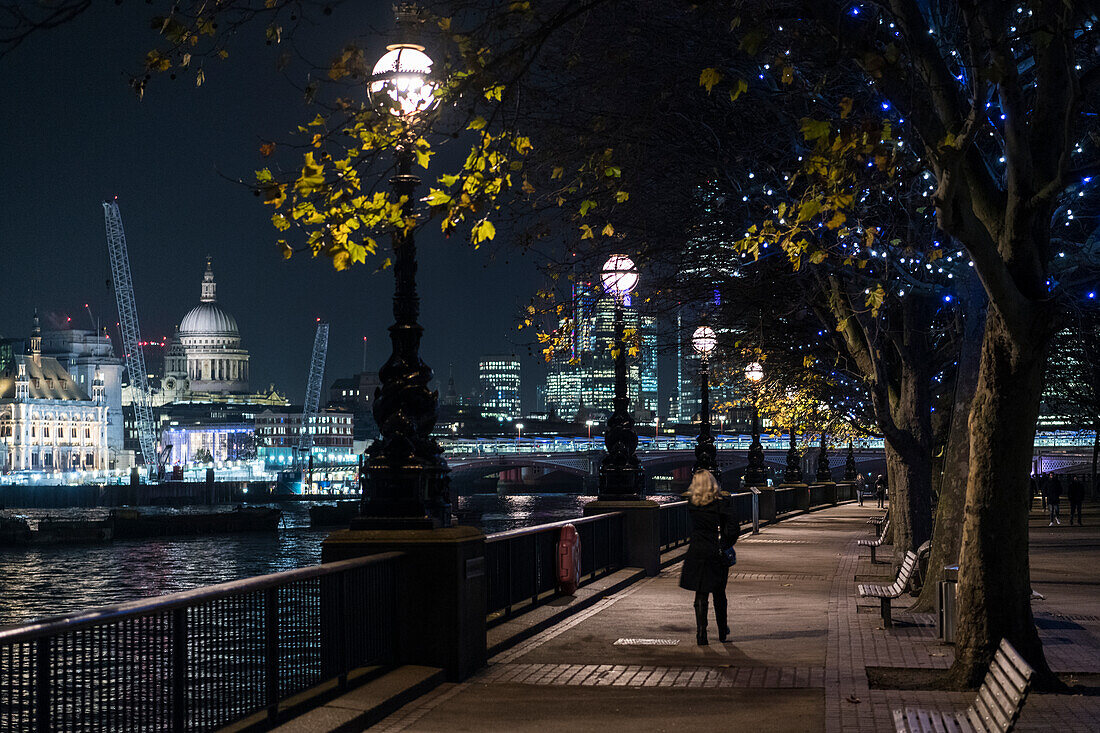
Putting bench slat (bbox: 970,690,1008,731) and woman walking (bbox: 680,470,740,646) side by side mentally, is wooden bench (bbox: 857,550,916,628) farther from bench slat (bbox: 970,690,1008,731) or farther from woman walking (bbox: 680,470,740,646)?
bench slat (bbox: 970,690,1008,731)

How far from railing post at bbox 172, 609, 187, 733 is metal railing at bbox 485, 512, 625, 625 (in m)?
5.77

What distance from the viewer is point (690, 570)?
1559 centimetres

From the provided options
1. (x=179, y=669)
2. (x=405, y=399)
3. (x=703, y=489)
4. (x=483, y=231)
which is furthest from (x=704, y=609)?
(x=179, y=669)

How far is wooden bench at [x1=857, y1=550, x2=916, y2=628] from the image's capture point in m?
16.7

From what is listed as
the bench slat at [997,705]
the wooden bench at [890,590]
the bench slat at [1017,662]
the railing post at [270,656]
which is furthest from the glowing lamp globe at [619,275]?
the bench slat at [1017,662]

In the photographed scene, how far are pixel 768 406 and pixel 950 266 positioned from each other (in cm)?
2299

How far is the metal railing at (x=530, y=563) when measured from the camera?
1580 centimetres

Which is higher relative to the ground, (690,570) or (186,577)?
(690,570)

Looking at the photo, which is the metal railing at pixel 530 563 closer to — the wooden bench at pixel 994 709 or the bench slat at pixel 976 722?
the wooden bench at pixel 994 709

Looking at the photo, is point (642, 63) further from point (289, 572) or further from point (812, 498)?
point (812, 498)

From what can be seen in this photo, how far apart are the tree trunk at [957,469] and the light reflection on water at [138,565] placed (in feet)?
108

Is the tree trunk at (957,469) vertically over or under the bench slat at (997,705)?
over

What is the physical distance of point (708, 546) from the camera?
15461 mm

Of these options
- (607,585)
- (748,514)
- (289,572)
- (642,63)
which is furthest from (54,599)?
(289,572)
